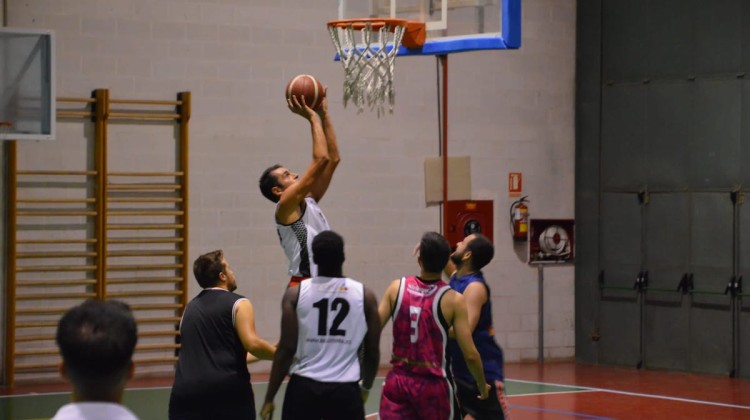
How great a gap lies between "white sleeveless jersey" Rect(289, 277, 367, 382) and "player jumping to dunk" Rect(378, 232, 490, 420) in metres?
0.56

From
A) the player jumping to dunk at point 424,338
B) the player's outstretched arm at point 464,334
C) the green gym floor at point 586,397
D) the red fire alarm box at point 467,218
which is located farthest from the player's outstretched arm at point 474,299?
the red fire alarm box at point 467,218

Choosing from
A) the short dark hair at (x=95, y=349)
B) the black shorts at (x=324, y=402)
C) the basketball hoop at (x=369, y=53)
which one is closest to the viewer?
the short dark hair at (x=95, y=349)

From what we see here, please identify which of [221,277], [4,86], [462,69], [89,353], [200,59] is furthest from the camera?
[462,69]

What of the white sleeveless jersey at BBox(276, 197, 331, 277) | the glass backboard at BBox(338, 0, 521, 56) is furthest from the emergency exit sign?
the white sleeveless jersey at BBox(276, 197, 331, 277)

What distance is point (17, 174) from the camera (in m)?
11.2

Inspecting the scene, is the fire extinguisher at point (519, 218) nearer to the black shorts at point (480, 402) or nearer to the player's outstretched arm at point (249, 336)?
the black shorts at point (480, 402)

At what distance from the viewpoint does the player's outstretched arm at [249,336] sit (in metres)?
5.52

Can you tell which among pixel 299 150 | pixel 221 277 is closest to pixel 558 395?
pixel 299 150

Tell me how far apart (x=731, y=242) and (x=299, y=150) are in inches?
186

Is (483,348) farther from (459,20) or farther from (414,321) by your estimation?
(459,20)

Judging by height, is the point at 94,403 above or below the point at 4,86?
below

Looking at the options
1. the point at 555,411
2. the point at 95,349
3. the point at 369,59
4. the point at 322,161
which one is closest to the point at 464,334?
the point at 322,161

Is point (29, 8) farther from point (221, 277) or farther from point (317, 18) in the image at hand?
point (221, 277)

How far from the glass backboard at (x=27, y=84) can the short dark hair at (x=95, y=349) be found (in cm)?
822
